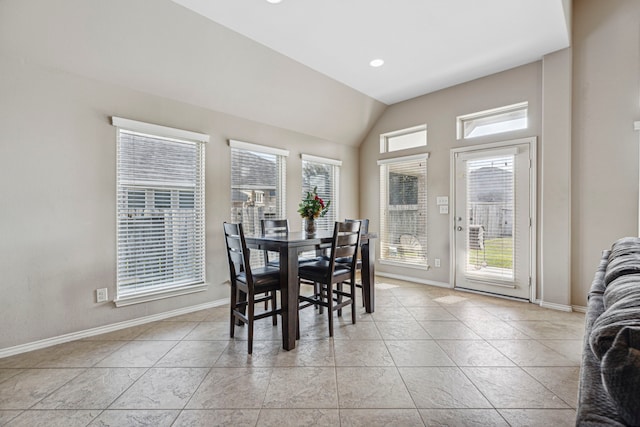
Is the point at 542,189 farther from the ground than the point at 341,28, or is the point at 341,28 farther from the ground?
the point at 341,28

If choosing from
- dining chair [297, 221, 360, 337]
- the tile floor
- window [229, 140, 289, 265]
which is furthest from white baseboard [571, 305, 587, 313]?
window [229, 140, 289, 265]

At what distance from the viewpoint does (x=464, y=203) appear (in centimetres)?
405

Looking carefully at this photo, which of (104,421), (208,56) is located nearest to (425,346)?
(104,421)

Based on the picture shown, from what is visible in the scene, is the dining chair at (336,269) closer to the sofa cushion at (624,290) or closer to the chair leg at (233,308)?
the chair leg at (233,308)

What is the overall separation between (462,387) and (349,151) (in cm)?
405

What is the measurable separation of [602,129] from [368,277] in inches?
114

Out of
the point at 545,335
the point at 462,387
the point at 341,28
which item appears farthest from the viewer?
the point at 341,28

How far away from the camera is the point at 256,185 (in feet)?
12.9

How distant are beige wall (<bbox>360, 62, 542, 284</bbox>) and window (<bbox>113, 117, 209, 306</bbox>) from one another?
2.91 m

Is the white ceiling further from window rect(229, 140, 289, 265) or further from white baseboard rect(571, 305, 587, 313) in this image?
white baseboard rect(571, 305, 587, 313)

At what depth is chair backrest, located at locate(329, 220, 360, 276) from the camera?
2625 millimetres

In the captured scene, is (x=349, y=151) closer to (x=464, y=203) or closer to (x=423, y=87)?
(x=423, y=87)

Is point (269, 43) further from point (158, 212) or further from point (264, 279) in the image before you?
point (264, 279)

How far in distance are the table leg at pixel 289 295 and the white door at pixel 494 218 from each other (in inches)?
108
